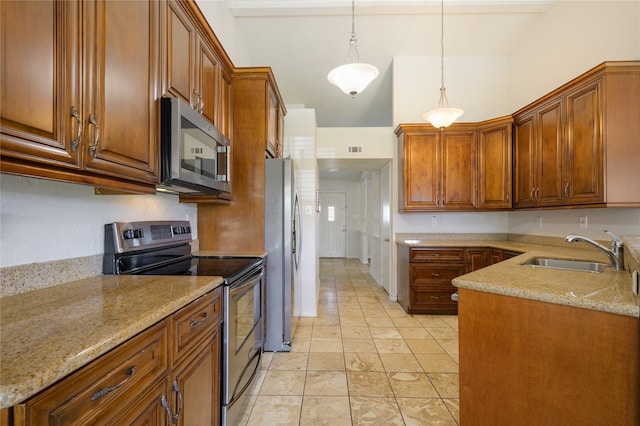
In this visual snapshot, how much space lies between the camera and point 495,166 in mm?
3385

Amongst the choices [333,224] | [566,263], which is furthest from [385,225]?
[333,224]

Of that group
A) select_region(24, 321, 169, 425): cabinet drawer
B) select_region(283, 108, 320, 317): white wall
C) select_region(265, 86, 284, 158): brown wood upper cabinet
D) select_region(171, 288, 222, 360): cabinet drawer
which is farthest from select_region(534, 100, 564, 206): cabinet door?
select_region(24, 321, 169, 425): cabinet drawer

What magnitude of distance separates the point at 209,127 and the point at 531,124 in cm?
334

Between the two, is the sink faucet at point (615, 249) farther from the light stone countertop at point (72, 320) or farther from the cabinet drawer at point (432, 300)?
the light stone countertop at point (72, 320)

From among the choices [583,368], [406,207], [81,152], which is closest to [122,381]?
[81,152]

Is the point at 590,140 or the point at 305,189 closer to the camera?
the point at 590,140

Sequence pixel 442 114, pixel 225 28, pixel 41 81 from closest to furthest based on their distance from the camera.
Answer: pixel 41 81 → pixel 442 114 → pixel 225 28

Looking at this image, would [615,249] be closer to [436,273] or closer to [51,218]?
[436,273]

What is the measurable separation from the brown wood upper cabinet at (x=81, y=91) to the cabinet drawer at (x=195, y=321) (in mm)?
575

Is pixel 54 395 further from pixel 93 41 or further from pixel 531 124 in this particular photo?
pixel 531 124

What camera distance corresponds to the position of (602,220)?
2.50 m

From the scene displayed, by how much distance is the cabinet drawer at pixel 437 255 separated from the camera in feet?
10.9

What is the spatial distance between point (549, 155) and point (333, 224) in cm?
581

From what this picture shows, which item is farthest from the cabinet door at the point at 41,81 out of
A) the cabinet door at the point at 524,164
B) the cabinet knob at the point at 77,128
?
the cabinet door at the point at 524,164
